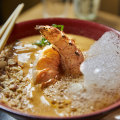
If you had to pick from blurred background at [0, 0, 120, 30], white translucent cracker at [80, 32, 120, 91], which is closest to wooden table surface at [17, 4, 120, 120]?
blurred background at [0, 0, 120, 30]

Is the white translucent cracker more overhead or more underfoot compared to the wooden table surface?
more overhead

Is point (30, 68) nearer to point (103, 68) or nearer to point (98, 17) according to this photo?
point (103, 68)

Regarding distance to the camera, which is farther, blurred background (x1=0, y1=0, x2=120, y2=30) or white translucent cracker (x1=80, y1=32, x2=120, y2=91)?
blurred background (x1=0, y1=0, x2=120, y2=30)

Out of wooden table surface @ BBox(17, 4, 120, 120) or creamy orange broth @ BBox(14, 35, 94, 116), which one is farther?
wooden table surface @ BBox(17, 4, 120, 120)

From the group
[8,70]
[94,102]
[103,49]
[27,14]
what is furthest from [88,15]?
[94,102]

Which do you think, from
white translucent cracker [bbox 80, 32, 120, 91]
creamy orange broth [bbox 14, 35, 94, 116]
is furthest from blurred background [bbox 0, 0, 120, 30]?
white translucent cracker [bbox 80, 32, 120, 91]

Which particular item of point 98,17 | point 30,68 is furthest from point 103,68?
point 98,17

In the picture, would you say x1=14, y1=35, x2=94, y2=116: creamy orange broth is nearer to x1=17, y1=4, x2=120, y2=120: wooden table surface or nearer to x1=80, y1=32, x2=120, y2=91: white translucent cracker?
x1=80, y1=32, x2=120, y2=91: white translucent cracker

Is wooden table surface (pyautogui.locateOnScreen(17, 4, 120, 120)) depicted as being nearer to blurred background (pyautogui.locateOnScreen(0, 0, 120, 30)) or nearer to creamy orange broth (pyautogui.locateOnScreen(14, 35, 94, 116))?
blurred background (pyautogui.locateOnScreen(0, 0, 120, 30))

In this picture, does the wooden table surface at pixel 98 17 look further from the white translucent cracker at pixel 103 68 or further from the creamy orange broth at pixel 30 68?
the white translucent cracker at pixel 103 68

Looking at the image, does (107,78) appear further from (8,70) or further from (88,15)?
(88,15)
